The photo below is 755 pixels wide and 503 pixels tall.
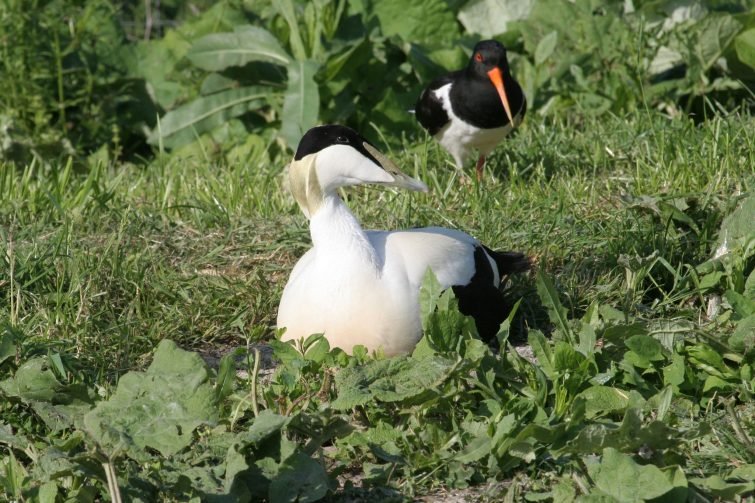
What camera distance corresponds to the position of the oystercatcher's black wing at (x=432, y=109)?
5.16 metres

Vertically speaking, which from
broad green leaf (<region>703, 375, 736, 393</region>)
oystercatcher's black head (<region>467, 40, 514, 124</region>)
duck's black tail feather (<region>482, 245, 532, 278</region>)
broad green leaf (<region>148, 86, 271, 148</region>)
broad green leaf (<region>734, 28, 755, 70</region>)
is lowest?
broad green leaf (<region>148, 86, 271, 148</region>)

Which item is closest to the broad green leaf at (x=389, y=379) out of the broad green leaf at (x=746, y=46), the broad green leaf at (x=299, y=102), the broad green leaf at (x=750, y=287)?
the broad green leaf at (x=750, y=287)

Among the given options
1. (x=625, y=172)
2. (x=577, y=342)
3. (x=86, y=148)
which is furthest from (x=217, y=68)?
(x=577, y=342)

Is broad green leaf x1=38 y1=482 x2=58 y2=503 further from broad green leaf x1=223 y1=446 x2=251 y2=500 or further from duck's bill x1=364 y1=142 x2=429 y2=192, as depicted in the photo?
duck's bill x1=364 y1=142 x2=429 y2=192

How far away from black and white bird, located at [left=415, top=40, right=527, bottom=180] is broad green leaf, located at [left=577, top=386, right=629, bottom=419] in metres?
2.17

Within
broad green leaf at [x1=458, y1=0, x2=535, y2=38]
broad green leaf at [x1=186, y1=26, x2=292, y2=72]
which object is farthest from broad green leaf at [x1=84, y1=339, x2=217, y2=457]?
broad green leaf at [x1=458, y1=0, x2=535, y2=38]

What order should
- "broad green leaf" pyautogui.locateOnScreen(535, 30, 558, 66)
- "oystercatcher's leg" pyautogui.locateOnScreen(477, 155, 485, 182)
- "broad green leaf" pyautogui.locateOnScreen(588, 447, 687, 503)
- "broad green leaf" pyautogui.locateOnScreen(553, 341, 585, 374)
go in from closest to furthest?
"broad green leaf" pyautogui.locateOnScreen(588, 447, 687, 503) < "broad green leaf" pyautogui.locateOnScreen(553, 341, 585, 374) < "oystercatcher's leg" pyautogui.locateOnScreen(477, 155, 485, 182) < "broad green leaf" pyautogui.locateOnScreen(535, 30, 558, 66)

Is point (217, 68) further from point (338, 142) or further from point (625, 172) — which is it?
point (338, 142)

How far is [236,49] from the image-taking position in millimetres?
5938

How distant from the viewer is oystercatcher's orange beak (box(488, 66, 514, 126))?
4930 mm

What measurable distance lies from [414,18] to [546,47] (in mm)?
896

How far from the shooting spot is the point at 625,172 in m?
4.60

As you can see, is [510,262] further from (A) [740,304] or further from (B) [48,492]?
(B) [48,492]

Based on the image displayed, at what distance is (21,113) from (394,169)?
354cm
